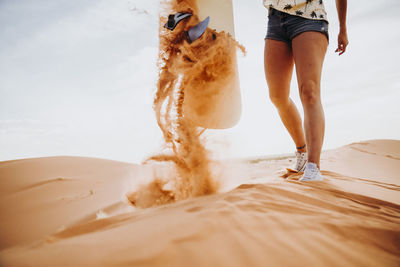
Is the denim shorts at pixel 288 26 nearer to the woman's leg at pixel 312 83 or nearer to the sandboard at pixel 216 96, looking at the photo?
the woman's leg at pixel 312 83

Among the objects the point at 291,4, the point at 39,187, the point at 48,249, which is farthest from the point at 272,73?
the point at 39,187

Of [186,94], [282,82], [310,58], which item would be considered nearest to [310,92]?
[310,58]

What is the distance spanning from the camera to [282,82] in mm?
2061

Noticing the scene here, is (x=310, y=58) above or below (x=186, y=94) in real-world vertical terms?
above

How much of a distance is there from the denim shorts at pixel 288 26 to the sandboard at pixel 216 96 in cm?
39

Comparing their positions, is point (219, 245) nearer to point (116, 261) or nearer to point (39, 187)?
point (116, 261)

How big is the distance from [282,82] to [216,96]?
2.63ft

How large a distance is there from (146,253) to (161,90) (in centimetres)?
129

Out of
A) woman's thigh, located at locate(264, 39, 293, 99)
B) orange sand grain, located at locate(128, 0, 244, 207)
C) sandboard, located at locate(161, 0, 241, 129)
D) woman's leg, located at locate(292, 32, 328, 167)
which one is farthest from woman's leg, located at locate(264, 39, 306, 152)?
orange sand grain, located at locate(128, 0, 244, 207)

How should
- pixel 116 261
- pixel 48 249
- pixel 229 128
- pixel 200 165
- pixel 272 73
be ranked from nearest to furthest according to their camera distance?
pixel 116 261
pixel 48 249
pixel 200 165
pixel 229 128
pixel 272 73

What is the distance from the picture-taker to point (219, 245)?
67 centimetres

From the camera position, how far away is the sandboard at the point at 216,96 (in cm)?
164

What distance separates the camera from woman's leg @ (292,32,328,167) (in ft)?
5.51

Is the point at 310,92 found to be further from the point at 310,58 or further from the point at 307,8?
the point at 307,8
